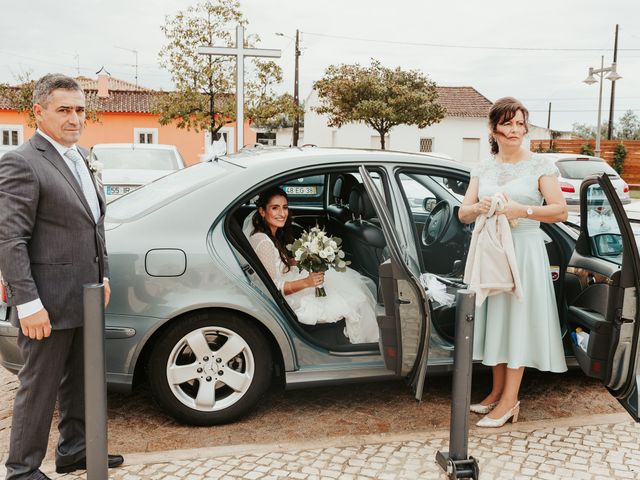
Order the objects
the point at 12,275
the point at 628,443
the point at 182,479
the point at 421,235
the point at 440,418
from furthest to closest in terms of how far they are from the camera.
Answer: the point at 421,235, the point at 440,418, the point at 628,443, the point at 182,479, the point at 12,275

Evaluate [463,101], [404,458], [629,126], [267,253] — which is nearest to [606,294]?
[404,458]

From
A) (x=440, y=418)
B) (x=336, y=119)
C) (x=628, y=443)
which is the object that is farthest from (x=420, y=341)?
(x=336, y=119)

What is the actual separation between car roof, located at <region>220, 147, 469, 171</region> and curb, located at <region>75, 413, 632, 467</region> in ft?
4.85

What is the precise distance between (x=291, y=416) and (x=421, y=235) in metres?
1.67

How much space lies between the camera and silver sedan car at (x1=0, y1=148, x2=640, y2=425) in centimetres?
338

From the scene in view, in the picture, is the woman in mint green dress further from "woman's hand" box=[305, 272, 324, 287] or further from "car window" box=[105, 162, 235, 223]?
"car window" box=[105, 162, 235, 223]

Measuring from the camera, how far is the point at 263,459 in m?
3.28

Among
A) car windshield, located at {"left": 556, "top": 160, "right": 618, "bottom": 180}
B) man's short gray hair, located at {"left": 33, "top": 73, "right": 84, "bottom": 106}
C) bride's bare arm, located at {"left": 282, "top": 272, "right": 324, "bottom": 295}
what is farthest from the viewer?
car windshield, located at {"left": 556, "top": 160, "right": 618, "bottom": 180}

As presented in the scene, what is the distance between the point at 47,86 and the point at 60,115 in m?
0.12

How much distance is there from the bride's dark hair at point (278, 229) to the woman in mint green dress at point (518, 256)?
4.09 ft

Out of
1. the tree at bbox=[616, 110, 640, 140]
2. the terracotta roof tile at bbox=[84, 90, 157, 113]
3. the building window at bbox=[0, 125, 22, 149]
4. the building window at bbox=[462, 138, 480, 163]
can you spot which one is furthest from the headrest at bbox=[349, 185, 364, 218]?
the tree at bbox=[616, 110, 640, 140]

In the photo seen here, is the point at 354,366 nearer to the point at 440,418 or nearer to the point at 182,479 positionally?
the point at 440,418

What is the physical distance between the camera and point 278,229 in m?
4.51

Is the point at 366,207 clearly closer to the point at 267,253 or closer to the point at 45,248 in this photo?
the point at 267,253
